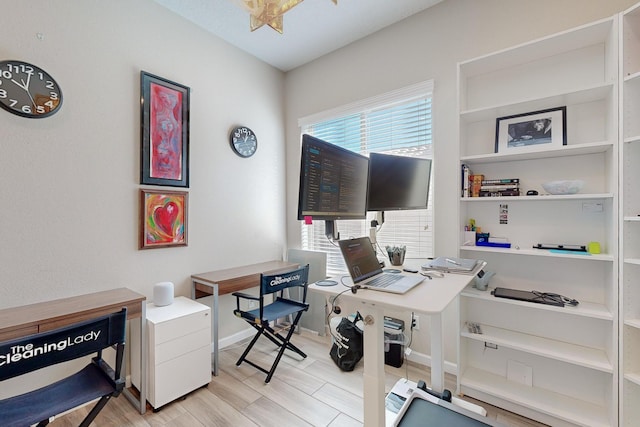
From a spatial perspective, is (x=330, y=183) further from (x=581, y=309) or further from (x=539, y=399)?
(x=539, y=399)

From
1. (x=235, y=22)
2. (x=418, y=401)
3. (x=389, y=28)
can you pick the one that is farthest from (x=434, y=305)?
(x=235, y=22)

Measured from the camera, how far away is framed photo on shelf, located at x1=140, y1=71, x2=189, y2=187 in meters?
2.26

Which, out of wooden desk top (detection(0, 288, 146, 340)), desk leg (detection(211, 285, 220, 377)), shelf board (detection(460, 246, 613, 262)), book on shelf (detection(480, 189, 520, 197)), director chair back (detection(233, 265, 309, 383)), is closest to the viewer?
wooden desk top (detection(0, 288, 146, 340))

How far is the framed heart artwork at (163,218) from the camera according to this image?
226cm

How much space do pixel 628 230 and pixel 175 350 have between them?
284 centimetres

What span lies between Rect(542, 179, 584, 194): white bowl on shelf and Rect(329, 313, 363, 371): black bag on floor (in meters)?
1.64

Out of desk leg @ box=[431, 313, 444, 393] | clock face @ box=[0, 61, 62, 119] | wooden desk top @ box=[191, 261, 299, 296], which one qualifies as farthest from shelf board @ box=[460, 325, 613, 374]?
clock face @ box=[0, 61, 62, 119]

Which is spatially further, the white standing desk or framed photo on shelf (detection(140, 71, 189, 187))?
framed photo on shelf (detection(140, 71, 189, 187))

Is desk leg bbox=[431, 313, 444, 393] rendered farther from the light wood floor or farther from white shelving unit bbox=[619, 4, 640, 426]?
white shelving unit bbox=[619, 4, 640, 426]

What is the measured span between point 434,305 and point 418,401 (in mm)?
932

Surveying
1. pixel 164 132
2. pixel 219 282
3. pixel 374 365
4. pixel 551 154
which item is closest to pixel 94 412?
pixel 219 282

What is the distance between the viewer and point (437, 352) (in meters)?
1.72

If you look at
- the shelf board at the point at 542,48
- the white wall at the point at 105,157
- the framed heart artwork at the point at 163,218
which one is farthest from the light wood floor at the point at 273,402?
the shelf board at the point at 542,48

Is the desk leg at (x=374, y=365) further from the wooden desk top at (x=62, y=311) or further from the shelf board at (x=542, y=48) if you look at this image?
the shelf board at (x=542, y=48)
